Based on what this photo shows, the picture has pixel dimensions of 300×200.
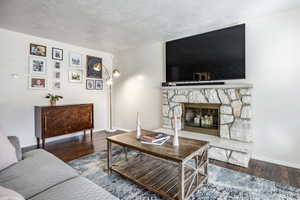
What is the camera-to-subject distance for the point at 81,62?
4133 millimetres

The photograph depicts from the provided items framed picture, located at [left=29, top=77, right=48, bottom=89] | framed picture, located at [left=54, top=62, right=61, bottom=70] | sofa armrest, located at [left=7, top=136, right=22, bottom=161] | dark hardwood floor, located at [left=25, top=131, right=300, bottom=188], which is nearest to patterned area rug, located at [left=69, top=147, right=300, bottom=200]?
dark hardwood floor, located at [left=25, top=131, right=300, bottom=188]

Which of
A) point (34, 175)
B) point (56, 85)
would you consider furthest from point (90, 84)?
point (34, 175)

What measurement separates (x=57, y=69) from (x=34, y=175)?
10.1 ft

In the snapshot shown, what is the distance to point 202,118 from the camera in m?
3.31

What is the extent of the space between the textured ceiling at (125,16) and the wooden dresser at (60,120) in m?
1.53

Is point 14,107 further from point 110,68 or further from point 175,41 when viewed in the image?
point 175,41

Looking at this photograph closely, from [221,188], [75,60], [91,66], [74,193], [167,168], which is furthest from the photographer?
[91,66]

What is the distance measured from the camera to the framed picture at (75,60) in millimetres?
3925

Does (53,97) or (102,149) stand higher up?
(53,97)

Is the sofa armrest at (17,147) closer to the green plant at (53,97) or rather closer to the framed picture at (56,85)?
the green plant at (53,97)

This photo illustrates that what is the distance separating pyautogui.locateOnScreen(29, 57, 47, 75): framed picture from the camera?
329 centimetres

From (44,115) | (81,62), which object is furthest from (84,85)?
(44,115)

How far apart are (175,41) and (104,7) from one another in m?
1.74

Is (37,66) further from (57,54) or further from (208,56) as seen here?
(208,56)
